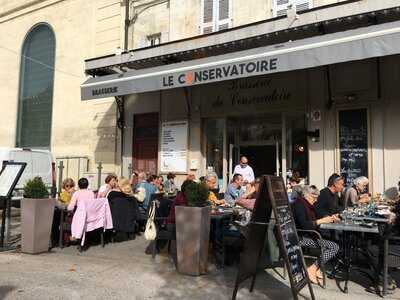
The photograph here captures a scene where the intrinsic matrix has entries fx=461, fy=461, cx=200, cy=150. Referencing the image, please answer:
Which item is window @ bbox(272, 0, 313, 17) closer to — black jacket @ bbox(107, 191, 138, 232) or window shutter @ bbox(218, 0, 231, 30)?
window shutter @ bbox(218, 0, 231, 30)

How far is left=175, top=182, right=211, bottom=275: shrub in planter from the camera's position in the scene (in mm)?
6098

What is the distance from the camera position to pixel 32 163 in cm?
1398

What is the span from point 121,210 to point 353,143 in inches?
215

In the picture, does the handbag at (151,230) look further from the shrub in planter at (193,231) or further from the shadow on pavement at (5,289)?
the shadow on pavement at (5,289)

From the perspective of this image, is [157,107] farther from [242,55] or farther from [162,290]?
[162,290]

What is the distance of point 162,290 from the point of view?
5594mm

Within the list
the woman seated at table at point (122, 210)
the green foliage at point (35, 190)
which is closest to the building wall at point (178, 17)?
the woman seated at table at point (122, 210)

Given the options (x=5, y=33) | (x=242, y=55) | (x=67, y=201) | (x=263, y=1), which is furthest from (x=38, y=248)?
(x=5, y=33)

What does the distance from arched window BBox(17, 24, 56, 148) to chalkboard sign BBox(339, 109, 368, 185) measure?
11.5 m

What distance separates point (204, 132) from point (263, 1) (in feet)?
12.9

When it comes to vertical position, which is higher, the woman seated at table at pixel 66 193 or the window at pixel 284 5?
the window at pixel 284 5

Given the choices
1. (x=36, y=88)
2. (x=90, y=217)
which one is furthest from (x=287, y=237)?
(x=36, y=88)

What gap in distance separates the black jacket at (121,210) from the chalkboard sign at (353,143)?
16.4 feet

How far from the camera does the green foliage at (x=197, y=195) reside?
623 centimetres
